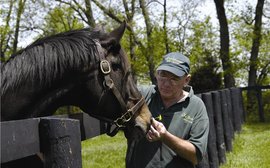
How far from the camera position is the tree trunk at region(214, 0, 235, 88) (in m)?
19.0

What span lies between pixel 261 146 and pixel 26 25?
23524mm

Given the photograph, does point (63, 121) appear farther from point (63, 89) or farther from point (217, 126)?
point (217, 126)

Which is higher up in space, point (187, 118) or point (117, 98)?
point (117, 98)

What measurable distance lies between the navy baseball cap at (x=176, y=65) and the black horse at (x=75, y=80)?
266mm

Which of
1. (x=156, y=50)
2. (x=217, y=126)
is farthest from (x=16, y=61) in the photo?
(x=156, y=50)

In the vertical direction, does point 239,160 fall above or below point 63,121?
below

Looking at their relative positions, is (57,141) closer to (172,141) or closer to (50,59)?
(50,59)

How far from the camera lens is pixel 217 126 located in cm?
780

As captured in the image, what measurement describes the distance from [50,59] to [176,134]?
3.32ft

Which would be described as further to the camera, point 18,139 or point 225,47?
point 225,47

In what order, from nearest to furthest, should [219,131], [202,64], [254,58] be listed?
[219,131], [254,58], [202,64]

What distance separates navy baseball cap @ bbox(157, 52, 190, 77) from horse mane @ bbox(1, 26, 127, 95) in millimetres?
286

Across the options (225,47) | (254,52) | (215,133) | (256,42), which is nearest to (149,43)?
(225,47)

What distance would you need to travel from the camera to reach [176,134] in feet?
10.2
